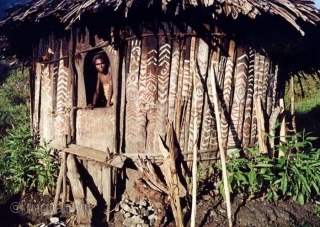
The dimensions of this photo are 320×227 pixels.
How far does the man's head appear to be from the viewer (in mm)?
6094

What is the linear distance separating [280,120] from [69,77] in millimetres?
3755

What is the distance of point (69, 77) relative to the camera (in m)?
6.13

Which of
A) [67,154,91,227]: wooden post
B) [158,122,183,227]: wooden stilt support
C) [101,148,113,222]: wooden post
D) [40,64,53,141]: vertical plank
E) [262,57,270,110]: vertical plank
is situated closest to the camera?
[158,122,183,227]: wooden stilt support

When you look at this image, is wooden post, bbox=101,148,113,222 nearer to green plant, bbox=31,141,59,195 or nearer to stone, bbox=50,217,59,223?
stone, bbox=50,217,59,223

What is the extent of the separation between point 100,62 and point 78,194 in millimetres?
2229

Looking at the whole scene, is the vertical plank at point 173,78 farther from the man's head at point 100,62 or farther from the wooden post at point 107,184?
the man's head at point 100,62

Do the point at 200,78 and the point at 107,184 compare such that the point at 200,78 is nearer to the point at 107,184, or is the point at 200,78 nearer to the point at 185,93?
the point at 185,93

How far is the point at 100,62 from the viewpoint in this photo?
611 centimetres

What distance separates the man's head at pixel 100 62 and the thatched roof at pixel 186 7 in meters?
1.05

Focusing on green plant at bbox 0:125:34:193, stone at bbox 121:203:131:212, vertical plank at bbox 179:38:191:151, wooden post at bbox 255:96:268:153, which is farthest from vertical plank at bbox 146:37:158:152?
green plant at bbox 0:125:34:193

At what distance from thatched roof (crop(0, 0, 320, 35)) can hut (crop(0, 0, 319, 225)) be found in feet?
0.11

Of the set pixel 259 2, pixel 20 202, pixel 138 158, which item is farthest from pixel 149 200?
pixel 259 2

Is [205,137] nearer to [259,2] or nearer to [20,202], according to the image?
[259,2]

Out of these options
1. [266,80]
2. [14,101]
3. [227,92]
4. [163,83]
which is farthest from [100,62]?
[14,101]
